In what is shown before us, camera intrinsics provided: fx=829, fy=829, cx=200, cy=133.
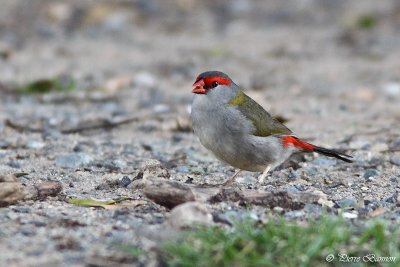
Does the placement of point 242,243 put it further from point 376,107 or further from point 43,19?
point 43,19

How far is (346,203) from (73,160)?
2.01 metres

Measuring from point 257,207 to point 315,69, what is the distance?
19.2 feet

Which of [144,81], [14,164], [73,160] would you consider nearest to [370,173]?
[73,160]

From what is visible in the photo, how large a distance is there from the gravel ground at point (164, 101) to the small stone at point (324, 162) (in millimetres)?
11

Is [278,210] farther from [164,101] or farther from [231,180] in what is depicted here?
[164,101]

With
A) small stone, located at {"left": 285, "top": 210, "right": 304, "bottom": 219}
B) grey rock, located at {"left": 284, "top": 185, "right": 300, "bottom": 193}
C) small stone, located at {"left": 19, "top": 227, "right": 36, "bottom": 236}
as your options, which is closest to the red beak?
grey rock, located at {"left": 284, "top": 185, "right": 300, "bottom": 193}

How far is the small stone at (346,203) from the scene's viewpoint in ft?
14.4

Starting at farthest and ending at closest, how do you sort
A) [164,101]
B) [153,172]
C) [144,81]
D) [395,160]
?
1. [144,81]
2. [164,101]
3. [395,160]
4. [153,172]

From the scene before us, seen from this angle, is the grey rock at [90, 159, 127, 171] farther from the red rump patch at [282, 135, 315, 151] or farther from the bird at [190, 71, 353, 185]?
the red rump patch at [282, 135, 315, 151]

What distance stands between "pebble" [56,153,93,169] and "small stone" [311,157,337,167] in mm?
1560


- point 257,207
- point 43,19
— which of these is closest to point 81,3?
point 43,19

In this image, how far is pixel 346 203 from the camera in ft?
14.6

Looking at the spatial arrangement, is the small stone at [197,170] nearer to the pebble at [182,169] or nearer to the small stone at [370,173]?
the pebble at [182,169]

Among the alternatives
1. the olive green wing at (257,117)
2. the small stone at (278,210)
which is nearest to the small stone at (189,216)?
the small stone at (278,210)
